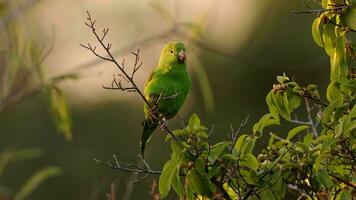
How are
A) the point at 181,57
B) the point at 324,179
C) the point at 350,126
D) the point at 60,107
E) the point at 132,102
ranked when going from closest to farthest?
the point at 350,126
the point at 324,179
the point at 60,107
the point at 181,57
the point at 132,102

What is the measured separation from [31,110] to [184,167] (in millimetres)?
13572

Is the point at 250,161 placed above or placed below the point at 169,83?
below

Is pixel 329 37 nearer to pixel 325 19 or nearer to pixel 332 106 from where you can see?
pixel 325 19

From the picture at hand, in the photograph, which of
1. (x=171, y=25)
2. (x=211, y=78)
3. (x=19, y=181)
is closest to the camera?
(x=171, y=25)

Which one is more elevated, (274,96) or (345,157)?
(274,96)

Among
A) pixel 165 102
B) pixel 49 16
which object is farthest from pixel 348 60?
pixel 49 16

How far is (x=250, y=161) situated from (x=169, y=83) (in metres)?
1.56

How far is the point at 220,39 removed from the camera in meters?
14.9

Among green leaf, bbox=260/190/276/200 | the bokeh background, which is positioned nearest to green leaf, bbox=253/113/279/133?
green leaf, bbox=260/190/276/200

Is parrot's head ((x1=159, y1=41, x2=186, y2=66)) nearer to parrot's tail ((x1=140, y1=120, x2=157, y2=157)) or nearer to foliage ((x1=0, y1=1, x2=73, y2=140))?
parrot's tail ((x1=140, y1=120, x2=157, y2=157))

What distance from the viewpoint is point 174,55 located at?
407cm

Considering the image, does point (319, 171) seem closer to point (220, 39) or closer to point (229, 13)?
point (229, 13)

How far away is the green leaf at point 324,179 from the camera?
2.36 metres

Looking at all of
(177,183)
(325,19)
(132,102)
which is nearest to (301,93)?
(325,19)
